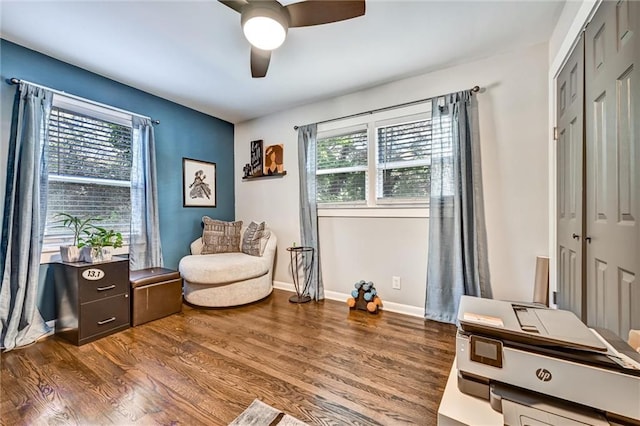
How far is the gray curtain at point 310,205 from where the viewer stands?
132 inches

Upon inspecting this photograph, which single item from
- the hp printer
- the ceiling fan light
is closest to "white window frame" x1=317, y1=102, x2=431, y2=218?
the ceiling fan light

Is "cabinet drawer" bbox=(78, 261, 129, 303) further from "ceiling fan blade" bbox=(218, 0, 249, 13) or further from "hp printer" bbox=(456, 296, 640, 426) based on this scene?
"hp printer" bbox=(456, 296, 640, 426)

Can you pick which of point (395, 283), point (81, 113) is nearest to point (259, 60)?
point (81, 113)

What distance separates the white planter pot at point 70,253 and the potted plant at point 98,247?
5 centimetres

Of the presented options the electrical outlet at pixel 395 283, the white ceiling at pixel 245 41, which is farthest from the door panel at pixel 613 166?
the electrical outlet at pixel 395 283

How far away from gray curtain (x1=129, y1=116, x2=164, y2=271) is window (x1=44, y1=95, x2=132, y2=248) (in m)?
0.08

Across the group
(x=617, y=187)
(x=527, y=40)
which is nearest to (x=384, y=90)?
(x=527, y=40)

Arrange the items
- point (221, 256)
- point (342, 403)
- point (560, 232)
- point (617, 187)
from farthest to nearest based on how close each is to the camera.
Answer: point (221, 256) < point (560, 232) < point (342, 403) < point (617, 187)

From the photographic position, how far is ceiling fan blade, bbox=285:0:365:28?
1511 millimetres

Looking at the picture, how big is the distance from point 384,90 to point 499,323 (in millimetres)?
2763

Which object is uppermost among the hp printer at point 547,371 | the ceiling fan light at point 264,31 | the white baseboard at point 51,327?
the ceiling fan light at point 264,31

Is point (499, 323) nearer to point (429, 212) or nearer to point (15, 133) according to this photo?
point (429, 212)

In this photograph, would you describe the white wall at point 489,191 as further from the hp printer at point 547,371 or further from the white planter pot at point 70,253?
the white planter pot at point 70,253

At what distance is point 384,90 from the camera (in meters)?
2.98
